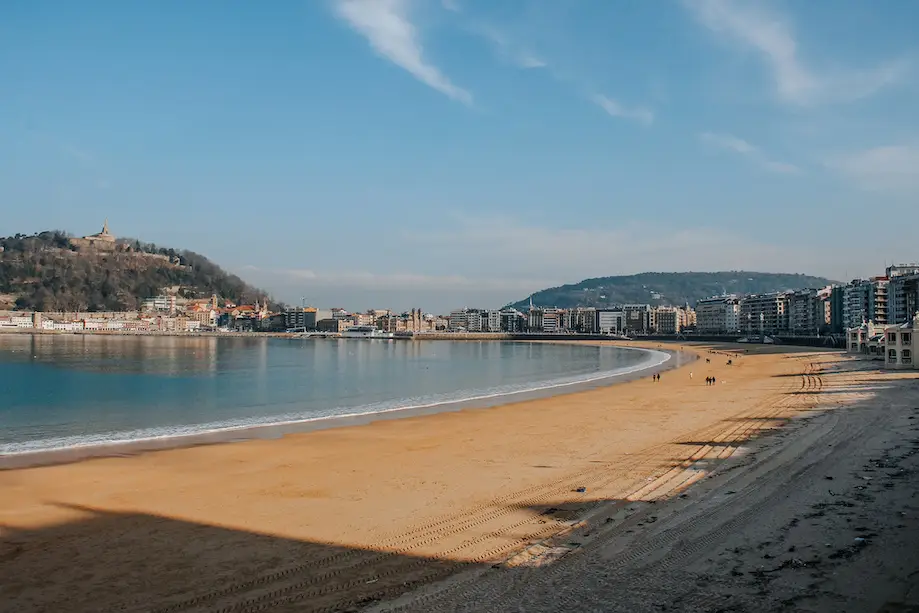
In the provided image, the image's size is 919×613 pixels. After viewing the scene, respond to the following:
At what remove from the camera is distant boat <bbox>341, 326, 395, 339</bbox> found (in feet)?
539

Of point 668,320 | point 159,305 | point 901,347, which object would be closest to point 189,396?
point 901,347

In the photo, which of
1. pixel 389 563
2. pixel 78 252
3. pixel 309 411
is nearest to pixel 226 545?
pixel 389 563

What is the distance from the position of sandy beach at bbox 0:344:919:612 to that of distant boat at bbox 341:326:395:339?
148 m

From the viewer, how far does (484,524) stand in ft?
26.7

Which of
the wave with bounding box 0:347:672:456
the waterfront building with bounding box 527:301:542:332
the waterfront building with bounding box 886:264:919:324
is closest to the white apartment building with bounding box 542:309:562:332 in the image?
the waterfront building with bounding box 527:301:542:332

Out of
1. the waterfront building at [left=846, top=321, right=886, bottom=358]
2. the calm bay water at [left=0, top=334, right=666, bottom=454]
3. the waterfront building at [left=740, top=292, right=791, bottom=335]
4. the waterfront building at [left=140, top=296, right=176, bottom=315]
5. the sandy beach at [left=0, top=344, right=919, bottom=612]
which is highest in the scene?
the waterfront building at [left=140, top=296, right=176, bottom=315]

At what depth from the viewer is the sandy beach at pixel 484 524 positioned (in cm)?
580

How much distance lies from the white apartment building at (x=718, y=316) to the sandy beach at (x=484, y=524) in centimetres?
12851

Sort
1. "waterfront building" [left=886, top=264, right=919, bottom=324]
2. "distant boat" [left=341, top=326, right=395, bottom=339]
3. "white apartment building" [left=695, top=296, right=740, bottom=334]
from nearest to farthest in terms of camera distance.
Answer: "waterfront building" [left=886, top=264, right=919, bottom=324] → "white apartment building" [left=695, top=296, right=740, bottom=334] → "distant boat" [left=341, top=326, right=395, bottom=339]

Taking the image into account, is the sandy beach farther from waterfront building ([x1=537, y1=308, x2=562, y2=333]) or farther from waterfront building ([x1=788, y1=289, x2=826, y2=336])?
waterfront building ([x1=537, y1=308, x2=562, y2=333])

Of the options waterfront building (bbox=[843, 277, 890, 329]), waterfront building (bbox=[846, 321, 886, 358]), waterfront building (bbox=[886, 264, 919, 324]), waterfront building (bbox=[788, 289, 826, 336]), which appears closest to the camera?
waterfront building (bbox=[846, 321, 886, 358])

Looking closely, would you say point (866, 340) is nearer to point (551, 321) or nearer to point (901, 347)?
point (901, 347)

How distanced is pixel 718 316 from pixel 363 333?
87091 millimetres

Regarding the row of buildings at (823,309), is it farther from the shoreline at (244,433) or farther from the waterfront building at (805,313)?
the shoreline at (244,433)
